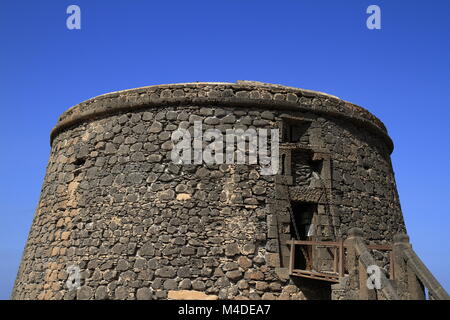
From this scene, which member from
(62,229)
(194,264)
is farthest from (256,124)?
(62,229)

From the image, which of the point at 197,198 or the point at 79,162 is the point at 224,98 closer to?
the point at 197,198

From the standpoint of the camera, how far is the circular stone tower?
30.0ft

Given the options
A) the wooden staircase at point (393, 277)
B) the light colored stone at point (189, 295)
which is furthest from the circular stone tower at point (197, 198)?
the wooden staircase at point (393, 277)

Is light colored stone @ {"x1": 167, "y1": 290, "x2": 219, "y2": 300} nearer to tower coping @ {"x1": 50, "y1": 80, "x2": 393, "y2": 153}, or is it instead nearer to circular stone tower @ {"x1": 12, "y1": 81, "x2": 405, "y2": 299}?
circular stone tower @ {"x1": 12, "y1": 81, "x2": 405, "y2": 299}

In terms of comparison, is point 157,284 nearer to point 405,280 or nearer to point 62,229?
point 62,229

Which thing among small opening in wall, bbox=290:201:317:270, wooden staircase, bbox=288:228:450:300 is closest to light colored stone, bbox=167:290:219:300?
small opening in wall, bbox=290:201:317:270

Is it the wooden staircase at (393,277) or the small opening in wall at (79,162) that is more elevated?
the small opening in wall at (79,162)

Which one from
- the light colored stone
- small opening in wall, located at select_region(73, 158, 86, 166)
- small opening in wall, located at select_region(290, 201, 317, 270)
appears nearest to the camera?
the light colored stone

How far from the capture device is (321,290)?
30.8ft

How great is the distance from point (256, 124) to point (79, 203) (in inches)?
156

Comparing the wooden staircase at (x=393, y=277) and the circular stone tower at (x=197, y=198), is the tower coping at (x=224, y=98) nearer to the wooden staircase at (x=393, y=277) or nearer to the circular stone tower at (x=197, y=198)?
the circular stone tower at (x=197, y=198)

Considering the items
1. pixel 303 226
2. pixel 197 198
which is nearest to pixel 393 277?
pixel 303 226

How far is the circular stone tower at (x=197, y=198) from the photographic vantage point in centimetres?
914

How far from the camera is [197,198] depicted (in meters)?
9.43
